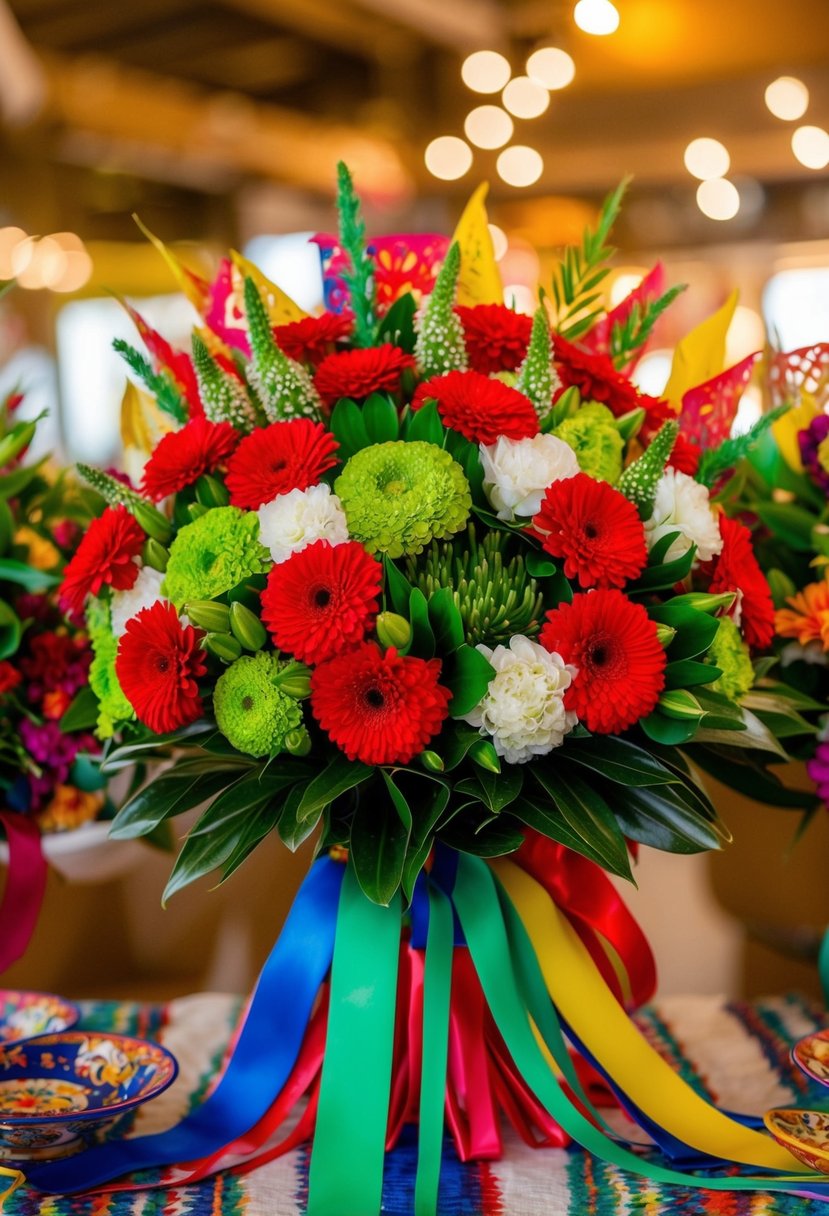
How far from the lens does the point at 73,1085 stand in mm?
861

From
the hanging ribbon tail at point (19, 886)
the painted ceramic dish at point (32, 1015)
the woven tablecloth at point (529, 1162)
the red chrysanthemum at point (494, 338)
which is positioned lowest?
the woven tablecloth at point (529, 1162)

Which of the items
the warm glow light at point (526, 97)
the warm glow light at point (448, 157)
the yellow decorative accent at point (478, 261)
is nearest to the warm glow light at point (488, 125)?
the warm glow light at point (526, 97)

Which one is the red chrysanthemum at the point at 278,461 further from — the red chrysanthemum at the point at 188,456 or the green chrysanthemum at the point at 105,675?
the green chrysanthemum at the point at 105,675

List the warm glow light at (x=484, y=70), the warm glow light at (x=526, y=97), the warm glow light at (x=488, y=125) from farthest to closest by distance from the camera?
the warm glow light at (x=526, y=97) → the warm glow light at (x=488, y=125) → the warm glow light at (x=484, y=70)

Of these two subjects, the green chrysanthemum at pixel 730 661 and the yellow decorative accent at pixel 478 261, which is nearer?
the green chrysanthemum at pixel 730 661

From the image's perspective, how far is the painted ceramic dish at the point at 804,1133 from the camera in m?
0.73

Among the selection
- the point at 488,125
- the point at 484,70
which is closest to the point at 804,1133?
the point at 484,70

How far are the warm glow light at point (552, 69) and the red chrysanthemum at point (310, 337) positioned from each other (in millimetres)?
3083

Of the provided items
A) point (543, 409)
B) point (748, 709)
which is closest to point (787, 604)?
point (748, 709)

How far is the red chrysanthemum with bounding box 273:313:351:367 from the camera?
0.84 m

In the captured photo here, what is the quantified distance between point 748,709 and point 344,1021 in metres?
0.33

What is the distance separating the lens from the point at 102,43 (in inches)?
230

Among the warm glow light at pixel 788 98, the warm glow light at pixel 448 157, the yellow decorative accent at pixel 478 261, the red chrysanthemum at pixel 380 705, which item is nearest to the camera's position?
the red chrysanthemum at pixel 380 705

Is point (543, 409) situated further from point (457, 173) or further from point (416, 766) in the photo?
point (457, 173)
